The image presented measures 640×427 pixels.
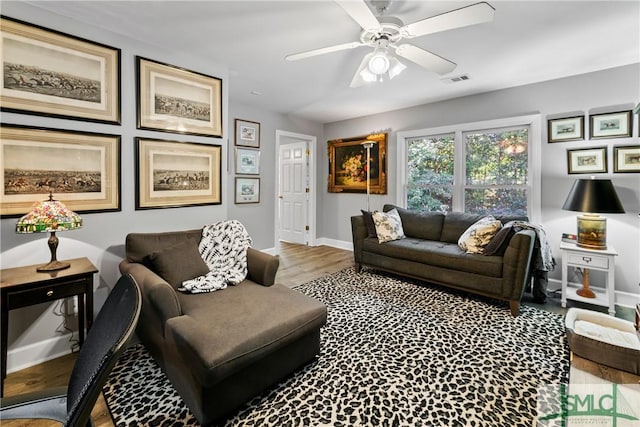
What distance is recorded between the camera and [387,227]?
152 inches

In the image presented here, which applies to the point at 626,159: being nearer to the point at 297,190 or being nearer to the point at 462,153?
the point at 462,153

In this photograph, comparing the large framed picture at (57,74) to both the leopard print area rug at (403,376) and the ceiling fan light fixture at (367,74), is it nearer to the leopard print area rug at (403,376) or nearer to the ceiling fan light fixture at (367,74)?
the leopard print area rug at (403,376)

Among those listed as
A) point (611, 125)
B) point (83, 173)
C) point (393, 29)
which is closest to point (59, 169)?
point (83, 173)

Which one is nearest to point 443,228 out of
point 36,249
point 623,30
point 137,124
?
point 623,30

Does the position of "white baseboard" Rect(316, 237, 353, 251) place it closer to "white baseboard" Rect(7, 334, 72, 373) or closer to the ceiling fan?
the ceiling fan

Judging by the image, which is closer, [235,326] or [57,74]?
[235,326]

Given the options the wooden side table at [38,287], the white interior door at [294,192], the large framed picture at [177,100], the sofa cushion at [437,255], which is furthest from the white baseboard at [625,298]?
the wooden side table at [38,287]

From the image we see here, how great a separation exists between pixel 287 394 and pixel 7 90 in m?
2.70

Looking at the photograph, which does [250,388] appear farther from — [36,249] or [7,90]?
[7,90]

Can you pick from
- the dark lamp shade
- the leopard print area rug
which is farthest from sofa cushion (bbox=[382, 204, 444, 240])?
the dark lamp shade

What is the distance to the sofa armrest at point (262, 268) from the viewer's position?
2.37 meters

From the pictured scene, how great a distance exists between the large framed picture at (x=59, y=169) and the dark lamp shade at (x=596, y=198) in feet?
14.1

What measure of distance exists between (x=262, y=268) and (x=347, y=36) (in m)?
2.09

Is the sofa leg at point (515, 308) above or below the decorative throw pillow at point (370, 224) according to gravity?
below
